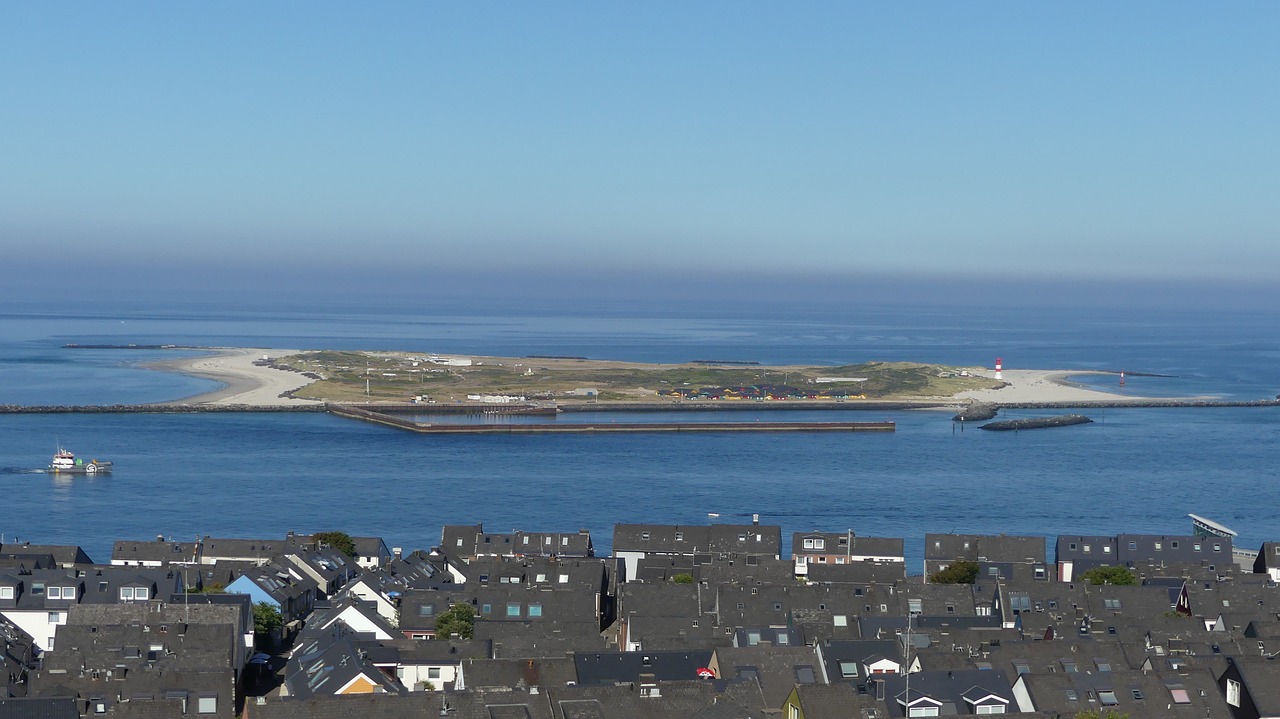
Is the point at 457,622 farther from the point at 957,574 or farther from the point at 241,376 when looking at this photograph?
the point at 241,376

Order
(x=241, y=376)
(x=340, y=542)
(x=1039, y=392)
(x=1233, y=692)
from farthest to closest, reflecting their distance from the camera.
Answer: (x=241, y=376), (x=1039, y=392), (x=340, y=542), (x=1233, y=692)

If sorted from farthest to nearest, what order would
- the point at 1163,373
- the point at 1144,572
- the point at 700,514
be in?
the point at 1163,373
the point at 700,514
the point at 1144,572

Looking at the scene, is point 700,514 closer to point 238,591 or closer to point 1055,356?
point 238,591

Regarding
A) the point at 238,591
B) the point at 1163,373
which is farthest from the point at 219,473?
the point at 1163,373

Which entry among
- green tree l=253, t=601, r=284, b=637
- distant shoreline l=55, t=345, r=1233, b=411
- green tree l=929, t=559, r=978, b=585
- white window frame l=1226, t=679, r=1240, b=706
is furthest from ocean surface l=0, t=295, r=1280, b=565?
white window frame l=1226, t=679, r=1240, b=706

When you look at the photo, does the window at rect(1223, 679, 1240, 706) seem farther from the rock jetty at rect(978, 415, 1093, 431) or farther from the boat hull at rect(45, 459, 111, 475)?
the rock jetty at rect(978, 415, 1093, 431)

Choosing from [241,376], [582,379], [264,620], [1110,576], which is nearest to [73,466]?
[264,620]

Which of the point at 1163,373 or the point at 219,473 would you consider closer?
the point at 219,473
